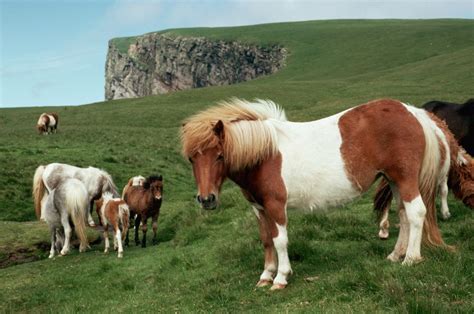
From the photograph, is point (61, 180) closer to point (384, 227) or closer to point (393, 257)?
point (384, 227)

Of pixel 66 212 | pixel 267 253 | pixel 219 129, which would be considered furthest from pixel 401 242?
pixel 66 212

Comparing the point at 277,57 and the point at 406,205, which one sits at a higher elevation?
the point at 277,57

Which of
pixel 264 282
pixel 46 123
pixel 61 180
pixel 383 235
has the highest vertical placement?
pixel 46 123

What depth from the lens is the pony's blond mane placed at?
297 inches

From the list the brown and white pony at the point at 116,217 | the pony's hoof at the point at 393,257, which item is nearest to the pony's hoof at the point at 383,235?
the pony's hoof at the point at 393,257

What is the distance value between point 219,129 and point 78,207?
847 centimetres

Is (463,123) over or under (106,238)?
over

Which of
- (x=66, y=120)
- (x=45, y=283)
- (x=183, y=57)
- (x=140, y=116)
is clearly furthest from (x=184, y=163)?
(x=183, y=57)

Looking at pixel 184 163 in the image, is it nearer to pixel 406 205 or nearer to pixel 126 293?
pixel 126 293

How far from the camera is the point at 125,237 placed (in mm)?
16156

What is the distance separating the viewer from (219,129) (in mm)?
7598

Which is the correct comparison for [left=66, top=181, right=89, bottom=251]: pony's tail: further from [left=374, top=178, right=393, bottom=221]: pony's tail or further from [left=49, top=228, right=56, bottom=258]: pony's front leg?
[left=374, top=178, right=393, bottom=221]: pony's tail

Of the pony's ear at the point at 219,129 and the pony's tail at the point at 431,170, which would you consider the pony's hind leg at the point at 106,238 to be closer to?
the pony's ear at the point at 219,129

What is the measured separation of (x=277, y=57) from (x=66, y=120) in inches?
3150
